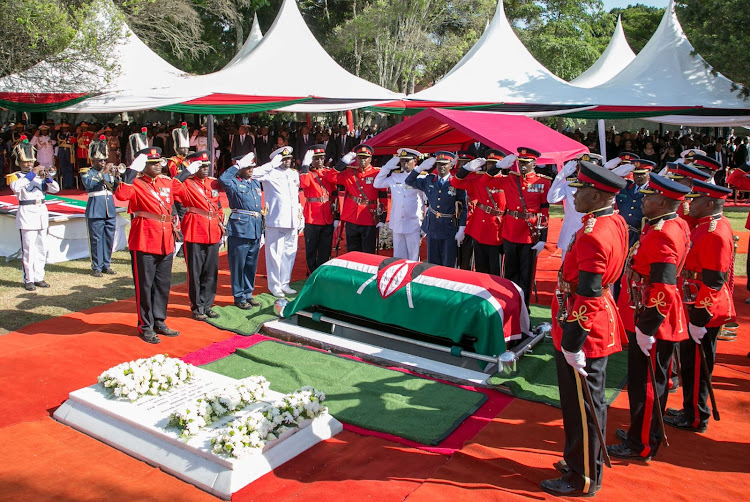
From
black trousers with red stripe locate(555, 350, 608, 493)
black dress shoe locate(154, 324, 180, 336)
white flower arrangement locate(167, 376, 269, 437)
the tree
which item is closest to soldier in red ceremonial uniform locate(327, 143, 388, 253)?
black dress shoe locate(154, 324, 180, 336)

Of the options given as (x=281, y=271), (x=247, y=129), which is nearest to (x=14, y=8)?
(x=281, y=271)

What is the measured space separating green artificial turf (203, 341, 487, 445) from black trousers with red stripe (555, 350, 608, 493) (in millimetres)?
982

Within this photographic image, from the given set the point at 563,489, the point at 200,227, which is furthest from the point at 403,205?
the point at 563,489

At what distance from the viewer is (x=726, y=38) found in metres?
15.0

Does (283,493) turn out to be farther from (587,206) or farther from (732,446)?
(732,446)

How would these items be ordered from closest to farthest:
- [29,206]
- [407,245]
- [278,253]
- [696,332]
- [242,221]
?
[696,332] < [242,221] < [278,253] < [29,206] < [407,245]

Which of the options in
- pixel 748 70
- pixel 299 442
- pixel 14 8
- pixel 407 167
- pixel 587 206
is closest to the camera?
pixel 587 206

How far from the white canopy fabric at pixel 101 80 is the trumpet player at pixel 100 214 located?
2.35 metres

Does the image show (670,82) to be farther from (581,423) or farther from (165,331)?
(581,423)

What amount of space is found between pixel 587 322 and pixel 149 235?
14.1 feet

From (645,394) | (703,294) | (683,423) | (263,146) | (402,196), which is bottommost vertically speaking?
(683,423)

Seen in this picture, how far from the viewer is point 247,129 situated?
1933 cm

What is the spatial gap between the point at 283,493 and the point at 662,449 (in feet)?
8.42

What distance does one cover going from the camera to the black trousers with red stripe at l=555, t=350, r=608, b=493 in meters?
3.72
